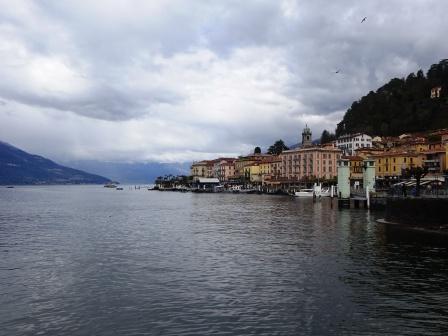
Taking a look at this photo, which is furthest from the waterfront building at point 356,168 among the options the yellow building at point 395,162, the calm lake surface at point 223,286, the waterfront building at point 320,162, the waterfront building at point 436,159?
the calm lake surface at point 223,286

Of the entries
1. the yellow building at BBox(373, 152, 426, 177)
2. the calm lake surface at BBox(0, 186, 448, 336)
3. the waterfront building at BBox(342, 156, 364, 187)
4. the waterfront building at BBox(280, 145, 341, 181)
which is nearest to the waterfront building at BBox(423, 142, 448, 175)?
the yellow building at BBox(373, 152, 426, 177)

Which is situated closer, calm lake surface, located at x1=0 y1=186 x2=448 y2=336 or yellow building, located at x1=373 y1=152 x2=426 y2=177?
calm lake surface, located at x1=0 y1=186 x2=448 y2=336

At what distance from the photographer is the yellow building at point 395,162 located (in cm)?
13762

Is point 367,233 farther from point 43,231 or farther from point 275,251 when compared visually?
point 43,231

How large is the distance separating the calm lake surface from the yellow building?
10069 cm

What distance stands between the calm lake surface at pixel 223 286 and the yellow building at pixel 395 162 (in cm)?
10069

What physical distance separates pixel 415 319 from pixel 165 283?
1255 centimetres

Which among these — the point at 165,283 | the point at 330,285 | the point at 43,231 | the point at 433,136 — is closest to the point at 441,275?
the point at 330,285

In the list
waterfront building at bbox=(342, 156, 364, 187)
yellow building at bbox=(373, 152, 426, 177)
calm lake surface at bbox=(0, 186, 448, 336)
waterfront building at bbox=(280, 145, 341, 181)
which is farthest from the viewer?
waterfront building at bbox=(280, 145, 341, 181)

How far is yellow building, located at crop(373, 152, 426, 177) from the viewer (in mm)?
137625

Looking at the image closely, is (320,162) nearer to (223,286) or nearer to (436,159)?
(436,159)

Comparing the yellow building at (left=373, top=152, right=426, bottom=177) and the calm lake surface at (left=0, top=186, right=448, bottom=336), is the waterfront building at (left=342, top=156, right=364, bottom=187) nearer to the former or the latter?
the yellow building at (left=373, top=152, right=426, bottom=177)

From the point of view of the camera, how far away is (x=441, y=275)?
27641 mm

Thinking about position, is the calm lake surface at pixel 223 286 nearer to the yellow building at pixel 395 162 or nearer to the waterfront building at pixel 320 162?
the yellow building at pixel 395 162
